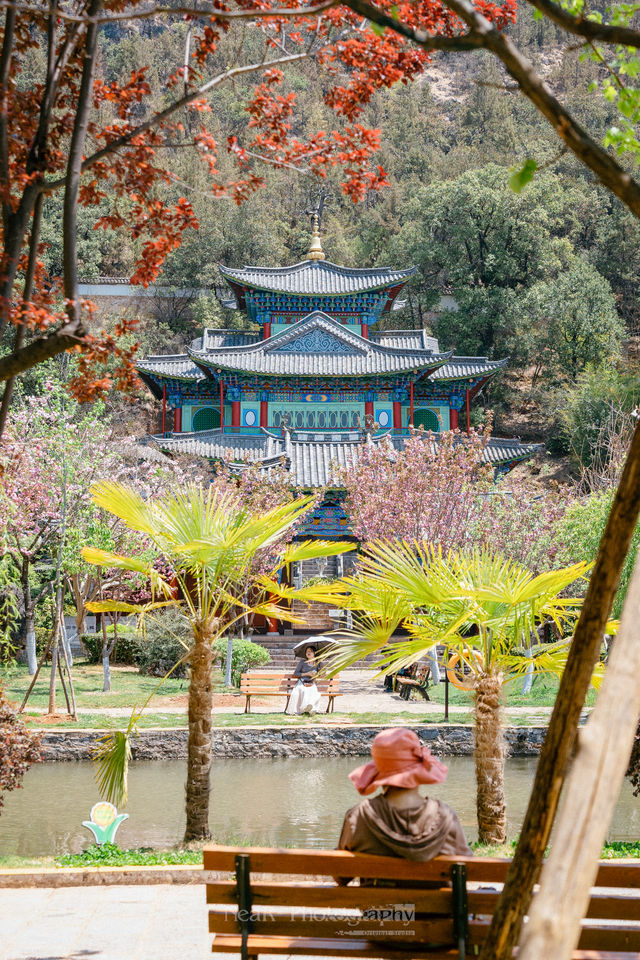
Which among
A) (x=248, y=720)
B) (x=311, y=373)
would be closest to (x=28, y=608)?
(x=248, y=720)

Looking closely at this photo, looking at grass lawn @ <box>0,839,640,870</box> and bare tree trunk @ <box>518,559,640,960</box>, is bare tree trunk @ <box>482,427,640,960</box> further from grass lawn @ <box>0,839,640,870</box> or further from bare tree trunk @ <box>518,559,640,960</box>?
grass lawn @ <box>0,839,640,870</box>

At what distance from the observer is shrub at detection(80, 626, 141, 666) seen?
70.1ft

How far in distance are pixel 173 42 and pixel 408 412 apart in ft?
141

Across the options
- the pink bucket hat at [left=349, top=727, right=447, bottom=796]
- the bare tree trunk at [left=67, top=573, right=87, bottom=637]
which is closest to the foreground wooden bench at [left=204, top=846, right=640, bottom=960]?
the pink bucket hat at [left=349, top=727, right=447, bottom=796]

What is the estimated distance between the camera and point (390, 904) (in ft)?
11.0

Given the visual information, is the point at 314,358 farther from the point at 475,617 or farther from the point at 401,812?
the point at 401,812

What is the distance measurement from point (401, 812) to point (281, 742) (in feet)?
30.1

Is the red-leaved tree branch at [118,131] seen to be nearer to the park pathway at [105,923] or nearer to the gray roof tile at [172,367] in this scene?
the park pathway at [105,923]

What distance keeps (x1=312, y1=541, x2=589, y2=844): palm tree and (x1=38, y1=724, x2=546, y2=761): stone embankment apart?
5778mm

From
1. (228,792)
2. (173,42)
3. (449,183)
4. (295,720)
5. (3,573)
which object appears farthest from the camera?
(173,42)

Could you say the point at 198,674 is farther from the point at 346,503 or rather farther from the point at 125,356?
the point at 346,503

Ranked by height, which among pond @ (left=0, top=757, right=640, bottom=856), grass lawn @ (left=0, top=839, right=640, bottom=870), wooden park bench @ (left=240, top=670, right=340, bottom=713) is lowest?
pond @ (left=0, top=757, right=640, bottom=856)

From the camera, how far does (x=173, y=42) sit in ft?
206

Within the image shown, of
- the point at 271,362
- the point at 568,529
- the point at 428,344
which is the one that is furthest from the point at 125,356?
the point at 428,344
